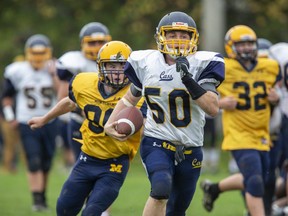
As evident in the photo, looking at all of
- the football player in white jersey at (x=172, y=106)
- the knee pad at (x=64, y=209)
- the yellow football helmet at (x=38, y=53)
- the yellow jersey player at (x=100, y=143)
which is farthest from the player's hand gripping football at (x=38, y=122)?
the yellow football helmet at (x=38, y=53)

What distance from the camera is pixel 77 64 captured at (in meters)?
9.58

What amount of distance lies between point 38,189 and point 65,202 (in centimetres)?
325

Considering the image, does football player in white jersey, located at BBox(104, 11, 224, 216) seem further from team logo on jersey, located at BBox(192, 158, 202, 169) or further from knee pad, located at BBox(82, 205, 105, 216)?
knee pad, located at BBox(82, 205, 105, 216)

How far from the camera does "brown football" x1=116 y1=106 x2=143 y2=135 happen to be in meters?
7.04

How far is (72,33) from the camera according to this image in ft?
69.2

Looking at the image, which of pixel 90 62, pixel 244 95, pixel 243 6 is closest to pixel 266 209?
pixel 244 95

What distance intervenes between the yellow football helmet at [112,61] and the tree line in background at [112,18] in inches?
491

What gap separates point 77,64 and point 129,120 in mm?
2640

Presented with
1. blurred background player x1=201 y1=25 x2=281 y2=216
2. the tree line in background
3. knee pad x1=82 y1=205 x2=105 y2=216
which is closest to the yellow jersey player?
Result: knee pad x1=82 y1=205 x2=105 y2=216

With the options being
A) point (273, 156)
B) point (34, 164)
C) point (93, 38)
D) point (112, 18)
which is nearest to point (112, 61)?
point (93, 38)

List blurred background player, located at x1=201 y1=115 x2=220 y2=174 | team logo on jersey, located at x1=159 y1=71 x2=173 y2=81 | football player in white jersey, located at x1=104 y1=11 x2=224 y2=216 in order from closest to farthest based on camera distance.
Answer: football player in white jersey, located at x1=104 y1=11 x2=224 y2=216
team logo on jersey, located at x1=159 y1=71 x2=173 y2=81
blurred background player, located at x1=201 y1=115 x2=220 y2=174

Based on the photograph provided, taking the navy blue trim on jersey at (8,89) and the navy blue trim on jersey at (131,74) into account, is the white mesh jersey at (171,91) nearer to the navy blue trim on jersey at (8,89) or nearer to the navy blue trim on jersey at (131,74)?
the navy blue trim on jersey at (131,74)

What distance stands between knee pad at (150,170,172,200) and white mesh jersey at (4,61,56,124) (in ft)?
15.0

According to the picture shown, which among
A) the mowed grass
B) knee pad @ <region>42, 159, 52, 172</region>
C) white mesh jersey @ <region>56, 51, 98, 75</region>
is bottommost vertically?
the mowed grass
